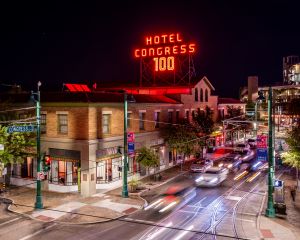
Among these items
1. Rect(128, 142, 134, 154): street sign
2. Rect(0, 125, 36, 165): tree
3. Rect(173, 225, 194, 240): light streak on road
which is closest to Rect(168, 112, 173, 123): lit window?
Rect(128, 142, 134, 154): street sign

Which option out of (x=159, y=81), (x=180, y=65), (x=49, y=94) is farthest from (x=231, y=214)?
(x=159, y=81)

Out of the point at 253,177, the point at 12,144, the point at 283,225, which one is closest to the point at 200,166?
the point at 253,177

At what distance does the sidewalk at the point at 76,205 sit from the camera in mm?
23219

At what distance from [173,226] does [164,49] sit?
36.1 m

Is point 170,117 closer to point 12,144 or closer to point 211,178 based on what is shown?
point 211,178

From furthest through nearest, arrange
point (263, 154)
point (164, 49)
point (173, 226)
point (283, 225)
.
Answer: point (164, 49) < point (263, 154) < point (283, 225) < point (173, 226)

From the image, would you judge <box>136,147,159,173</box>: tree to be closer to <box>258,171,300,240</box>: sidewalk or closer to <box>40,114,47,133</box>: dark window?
<box>40,114,47,133</box>: dark window

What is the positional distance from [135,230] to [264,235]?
7235mm

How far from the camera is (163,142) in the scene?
41344 mm

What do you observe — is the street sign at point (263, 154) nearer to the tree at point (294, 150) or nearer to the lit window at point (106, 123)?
the tree at point (294, 150)

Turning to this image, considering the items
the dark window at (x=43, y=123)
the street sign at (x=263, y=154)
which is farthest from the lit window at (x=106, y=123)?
the street sign at (x=263, y=154)

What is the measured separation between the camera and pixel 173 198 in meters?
28.4

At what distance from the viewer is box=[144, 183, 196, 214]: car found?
83.5ft

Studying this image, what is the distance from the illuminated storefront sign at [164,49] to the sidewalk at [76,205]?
25601 millimetres
